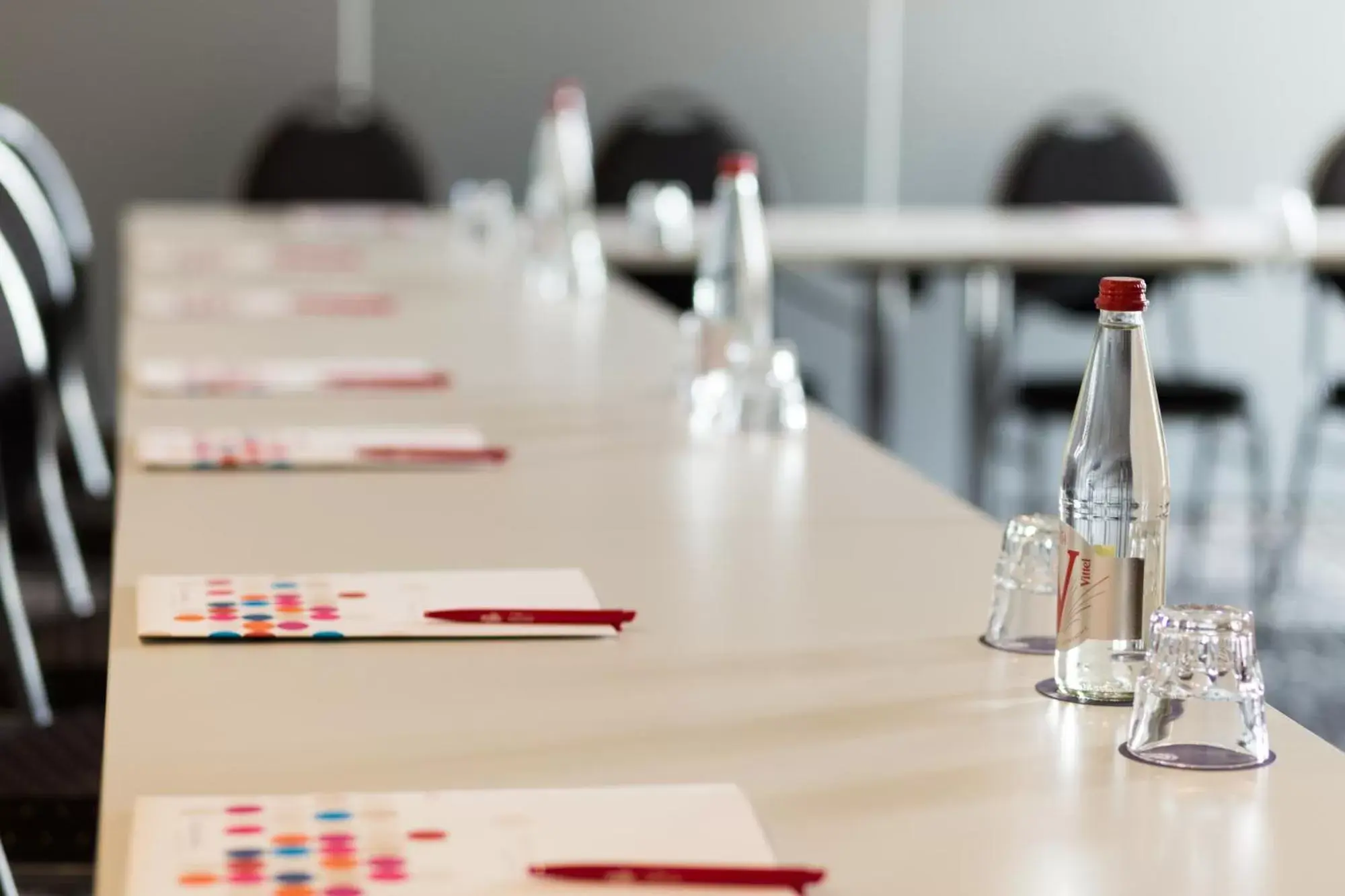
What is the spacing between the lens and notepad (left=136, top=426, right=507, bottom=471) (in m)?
1.90

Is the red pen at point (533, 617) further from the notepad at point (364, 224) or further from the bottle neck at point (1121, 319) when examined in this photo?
the notepad at point (364, 224)

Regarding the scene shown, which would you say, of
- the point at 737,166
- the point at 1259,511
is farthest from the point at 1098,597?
the point at 1259,511

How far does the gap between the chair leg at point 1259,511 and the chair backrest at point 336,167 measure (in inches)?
90.1

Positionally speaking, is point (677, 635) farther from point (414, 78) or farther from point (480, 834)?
point (414, 78)

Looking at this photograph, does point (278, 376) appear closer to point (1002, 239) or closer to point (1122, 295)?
point (1122, 295)

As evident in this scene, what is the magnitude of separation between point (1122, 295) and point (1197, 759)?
278mm

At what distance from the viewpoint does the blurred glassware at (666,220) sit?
4527mm

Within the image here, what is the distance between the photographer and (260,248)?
412 cm

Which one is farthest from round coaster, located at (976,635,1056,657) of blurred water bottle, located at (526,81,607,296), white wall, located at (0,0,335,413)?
white wall, located at (0,0,335,413)

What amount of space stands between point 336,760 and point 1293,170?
5506mm

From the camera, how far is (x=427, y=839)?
0.94 meters

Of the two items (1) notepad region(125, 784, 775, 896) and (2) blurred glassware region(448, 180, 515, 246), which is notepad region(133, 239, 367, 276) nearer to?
(2) blurred glassware region(448, 180, 515, 246)

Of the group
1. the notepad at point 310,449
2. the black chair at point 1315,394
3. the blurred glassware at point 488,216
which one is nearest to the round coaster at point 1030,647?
the notepad at point 310,449

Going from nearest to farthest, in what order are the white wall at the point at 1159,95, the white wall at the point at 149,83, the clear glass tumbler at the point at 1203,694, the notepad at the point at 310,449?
the clear glass tumbler at the point at 1203,694 → the notepad at the point at 310,449 → the white wall at the point at 149,83 → the white wall at the point at 1159,95
